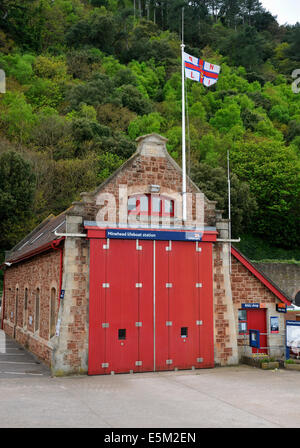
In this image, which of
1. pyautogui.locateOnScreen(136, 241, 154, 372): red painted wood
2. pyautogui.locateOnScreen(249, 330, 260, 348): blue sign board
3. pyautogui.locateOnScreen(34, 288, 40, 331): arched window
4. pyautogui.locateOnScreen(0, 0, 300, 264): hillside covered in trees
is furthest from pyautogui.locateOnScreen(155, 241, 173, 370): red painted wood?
pyautogui.locateOnScreen(0, 0, 300, 264): hillside covered in trees

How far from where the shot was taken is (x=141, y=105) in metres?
64.2

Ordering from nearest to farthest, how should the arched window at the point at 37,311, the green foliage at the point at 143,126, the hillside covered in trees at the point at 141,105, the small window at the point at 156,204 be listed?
the small window at the point at 156,204
the arched window at the point at 37,311
the hillside covered in trees at the point at 141,105
the green foliage at the point at 143,126

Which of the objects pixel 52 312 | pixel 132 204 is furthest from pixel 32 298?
pixel 132 204

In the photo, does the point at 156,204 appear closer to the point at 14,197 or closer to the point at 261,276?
the point at 261,276

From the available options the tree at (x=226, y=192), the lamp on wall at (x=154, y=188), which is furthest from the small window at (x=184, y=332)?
the tree at (x=226, y=192)

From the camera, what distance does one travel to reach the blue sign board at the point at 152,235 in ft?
52.7

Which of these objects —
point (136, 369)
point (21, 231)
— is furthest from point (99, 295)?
point (21, 231)

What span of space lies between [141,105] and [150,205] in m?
49.9

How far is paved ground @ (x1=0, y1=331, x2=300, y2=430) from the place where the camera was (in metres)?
9.88

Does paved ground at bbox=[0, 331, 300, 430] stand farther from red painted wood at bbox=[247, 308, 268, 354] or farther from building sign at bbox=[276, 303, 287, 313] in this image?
building sign at bbox=[276, 303, 287, 313]

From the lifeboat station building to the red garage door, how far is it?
0.11 feet

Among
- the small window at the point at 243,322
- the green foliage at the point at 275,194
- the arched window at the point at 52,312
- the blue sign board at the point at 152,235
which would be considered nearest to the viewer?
the blue sign board at the point at 152,235

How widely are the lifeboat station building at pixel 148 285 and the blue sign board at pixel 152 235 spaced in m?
0.04

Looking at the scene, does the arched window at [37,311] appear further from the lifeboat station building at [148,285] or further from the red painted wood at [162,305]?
the red painted wood at [162,305]
